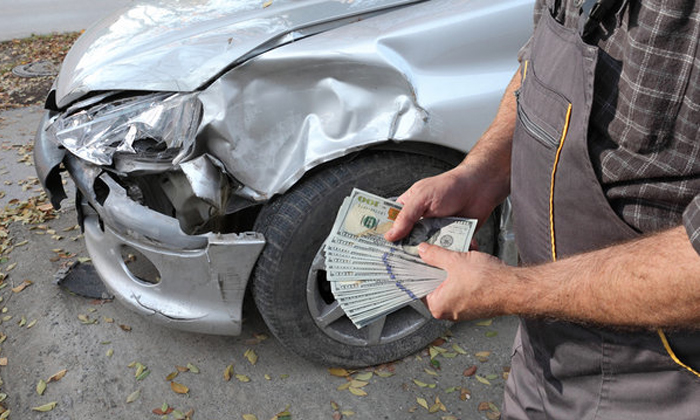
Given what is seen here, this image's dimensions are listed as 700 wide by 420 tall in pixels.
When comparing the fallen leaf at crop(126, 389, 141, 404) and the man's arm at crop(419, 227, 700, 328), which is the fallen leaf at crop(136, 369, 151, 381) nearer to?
the fallen leaf at crop(126, 389, 141, 404)

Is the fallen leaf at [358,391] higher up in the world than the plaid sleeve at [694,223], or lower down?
lower down

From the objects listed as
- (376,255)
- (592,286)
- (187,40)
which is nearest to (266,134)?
(187,40)

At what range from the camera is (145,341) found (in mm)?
2756

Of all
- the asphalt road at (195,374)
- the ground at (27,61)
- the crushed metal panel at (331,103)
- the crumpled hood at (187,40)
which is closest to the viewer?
the crushed metal panel at (331,103)

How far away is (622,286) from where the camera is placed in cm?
98

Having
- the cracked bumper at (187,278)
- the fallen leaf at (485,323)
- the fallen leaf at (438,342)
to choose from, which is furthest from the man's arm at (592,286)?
the fallen leaf at (485,323)

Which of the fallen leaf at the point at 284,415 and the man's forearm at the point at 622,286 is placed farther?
the fallen leaf at the point at 284,415

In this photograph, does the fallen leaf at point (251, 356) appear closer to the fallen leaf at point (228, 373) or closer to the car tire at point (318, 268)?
the fallen leaf at point (228, 373)

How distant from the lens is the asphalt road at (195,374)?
2432 millimetres

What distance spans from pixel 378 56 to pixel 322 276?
924 millimetres

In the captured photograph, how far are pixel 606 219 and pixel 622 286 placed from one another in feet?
0.48

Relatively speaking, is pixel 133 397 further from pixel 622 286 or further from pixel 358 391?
pixel 622 286

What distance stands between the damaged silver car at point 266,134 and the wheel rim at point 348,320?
0.01 metres

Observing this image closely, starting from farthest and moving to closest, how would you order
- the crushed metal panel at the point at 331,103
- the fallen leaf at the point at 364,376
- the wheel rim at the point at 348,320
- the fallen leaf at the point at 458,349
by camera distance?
1. the fallen leaf at the point at 458,349
2. the fallen leaf at the point at 364,376
3. the wheel rim at the point at 348,320
4. the crushed metal panel at the point at 331,103
